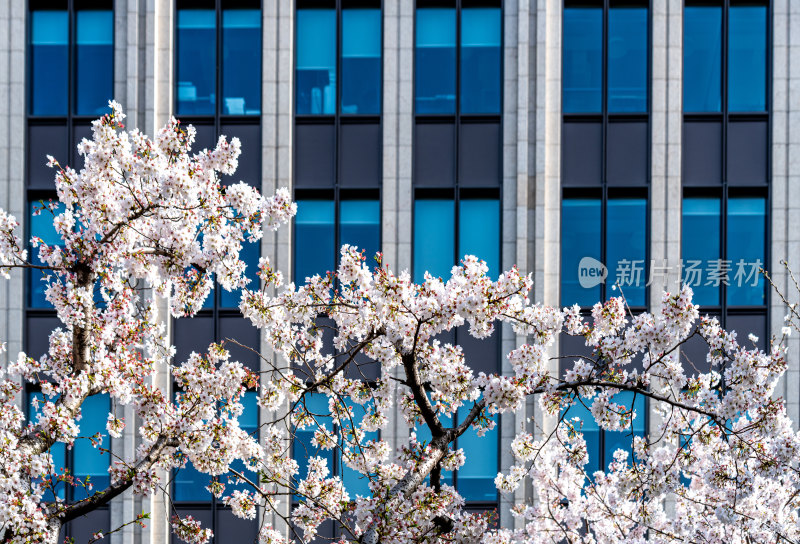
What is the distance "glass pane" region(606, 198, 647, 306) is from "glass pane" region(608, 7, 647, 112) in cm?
238

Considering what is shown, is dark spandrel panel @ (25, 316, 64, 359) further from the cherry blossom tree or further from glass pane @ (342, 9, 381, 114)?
glass pane @ (342, 9, 381, 114)

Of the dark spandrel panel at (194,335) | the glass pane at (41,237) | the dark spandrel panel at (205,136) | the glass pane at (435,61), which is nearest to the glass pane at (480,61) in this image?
the glass pane at (435,61)

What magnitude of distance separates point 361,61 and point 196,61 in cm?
407

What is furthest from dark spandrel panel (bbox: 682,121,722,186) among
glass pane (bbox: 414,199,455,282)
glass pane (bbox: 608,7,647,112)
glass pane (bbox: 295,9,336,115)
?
glass pane (bbox: 295,9,336,115)

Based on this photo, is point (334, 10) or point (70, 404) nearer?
point (70, 404)

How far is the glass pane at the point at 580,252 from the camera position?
18.3m

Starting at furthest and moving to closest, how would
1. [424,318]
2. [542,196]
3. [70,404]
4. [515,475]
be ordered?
1. [542,196]
2. [515,475]
3. [70,404]
4. [424,318]

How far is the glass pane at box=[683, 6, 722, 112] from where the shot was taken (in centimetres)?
1859

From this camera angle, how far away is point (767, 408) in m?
9.30

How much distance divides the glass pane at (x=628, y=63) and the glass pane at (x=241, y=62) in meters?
8.61

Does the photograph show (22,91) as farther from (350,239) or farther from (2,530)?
(2,530)

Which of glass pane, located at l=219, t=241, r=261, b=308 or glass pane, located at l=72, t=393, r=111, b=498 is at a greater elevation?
glass pane, located at l=219, t=241, r=261, b=308

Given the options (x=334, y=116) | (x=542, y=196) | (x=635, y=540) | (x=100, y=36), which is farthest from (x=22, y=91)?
(x=635, y=540)

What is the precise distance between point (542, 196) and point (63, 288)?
11.7 meters
